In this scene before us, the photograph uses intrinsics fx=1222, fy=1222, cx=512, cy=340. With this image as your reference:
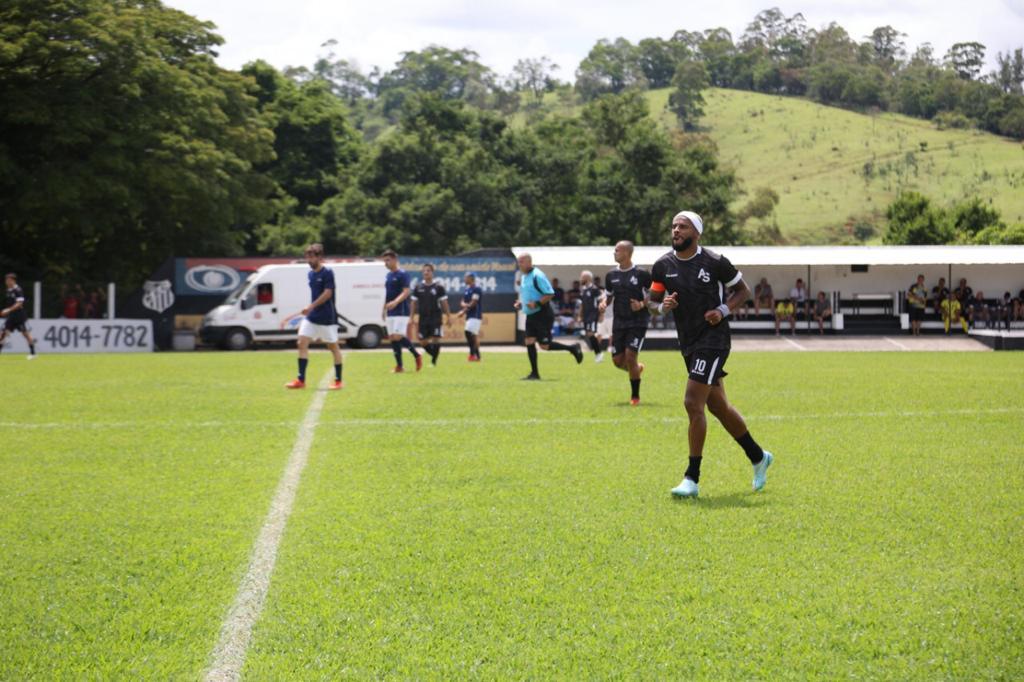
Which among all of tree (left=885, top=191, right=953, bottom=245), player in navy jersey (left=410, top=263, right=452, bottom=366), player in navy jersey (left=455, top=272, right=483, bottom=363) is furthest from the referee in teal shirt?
tree (left=885, top=191, right=953, bottom=245)

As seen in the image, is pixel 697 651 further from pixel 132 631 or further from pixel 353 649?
pixel 132 631

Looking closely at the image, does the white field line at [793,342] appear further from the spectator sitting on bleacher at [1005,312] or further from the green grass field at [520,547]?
the green grass field at [520,547]

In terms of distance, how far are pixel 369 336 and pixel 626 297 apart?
76.7 feet

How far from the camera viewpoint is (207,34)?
48.7 m

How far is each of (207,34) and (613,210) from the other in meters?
26.0

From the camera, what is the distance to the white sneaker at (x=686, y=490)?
26.9ft

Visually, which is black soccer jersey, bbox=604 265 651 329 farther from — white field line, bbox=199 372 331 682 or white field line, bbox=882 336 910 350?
white field line, bbox=882 336 910 350

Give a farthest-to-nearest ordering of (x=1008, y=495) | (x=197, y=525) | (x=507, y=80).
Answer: (x=507, y=80) < (x=1008, y=495) < (x=197, y=525)

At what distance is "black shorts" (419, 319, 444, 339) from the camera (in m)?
23.5

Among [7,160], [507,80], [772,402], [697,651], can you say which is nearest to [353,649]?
[697,651]

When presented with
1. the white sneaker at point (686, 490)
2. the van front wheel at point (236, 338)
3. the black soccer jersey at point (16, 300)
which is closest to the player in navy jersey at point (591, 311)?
the van front wheel at point (236, 338)

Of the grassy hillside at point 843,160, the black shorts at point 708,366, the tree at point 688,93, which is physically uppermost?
the tree at point 688,93

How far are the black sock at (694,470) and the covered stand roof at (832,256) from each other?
104ft

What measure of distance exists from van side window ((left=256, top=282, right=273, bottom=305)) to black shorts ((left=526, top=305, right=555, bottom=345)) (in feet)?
62.2
